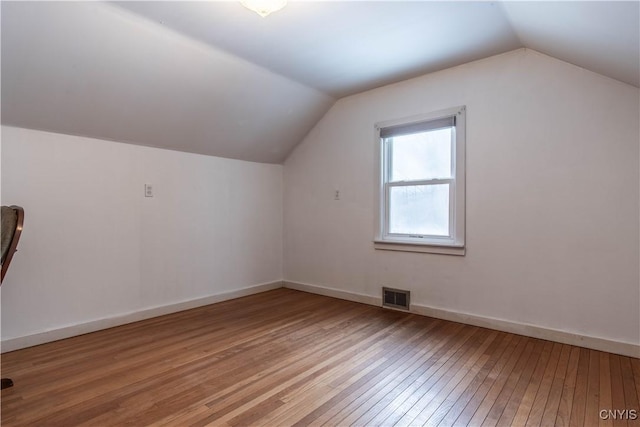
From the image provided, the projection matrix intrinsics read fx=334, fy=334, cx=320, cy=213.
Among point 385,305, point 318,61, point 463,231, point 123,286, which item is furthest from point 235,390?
point 318,61

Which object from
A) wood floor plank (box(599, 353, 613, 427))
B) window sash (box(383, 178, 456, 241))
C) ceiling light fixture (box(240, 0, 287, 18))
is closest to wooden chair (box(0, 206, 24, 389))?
ceiling light fixture (box(240, 0, 287, 18))

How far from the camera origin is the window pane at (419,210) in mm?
3383

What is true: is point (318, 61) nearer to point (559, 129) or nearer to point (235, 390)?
point (559, 129)

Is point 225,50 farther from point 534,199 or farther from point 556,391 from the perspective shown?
point 556,391

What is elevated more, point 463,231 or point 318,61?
point 318,61

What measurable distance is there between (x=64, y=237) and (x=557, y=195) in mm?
4089

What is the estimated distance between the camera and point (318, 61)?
302 centimetres

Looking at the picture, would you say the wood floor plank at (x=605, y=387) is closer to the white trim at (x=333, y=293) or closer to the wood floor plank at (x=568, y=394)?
A: the wood floor plank at (x=568, y=394)

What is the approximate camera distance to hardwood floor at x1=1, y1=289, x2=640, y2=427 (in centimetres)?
174

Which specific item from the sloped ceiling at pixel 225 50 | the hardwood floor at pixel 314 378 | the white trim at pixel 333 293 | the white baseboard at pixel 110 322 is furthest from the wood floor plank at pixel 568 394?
the white baseboard at pixel 110 322

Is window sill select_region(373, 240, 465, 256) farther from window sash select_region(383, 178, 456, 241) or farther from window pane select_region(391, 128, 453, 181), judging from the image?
window pane select_region(391, 128, 453, 181)
